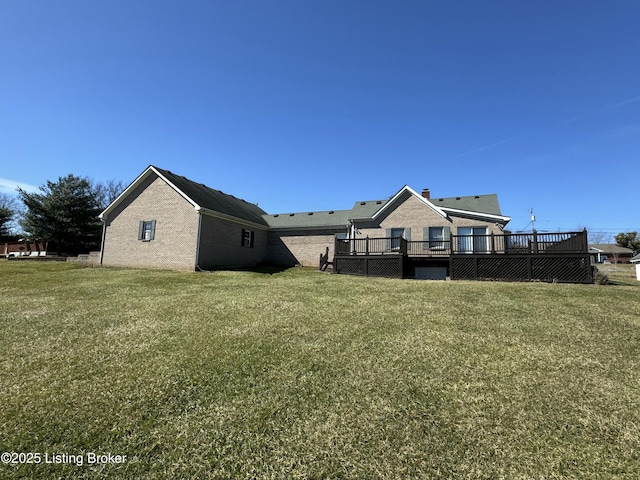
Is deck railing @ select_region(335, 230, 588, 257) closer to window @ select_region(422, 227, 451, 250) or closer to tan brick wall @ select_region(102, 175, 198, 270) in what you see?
window @ select_region(422, 227, 451, 250)

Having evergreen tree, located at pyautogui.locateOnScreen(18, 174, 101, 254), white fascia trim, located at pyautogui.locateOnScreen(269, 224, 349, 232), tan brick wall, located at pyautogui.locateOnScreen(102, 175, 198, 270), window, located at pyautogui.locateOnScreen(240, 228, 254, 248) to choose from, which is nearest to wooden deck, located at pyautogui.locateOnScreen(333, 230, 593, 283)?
white fascia trim, located at pyautogui.locateOnScreen(269, 224, 349, 232)

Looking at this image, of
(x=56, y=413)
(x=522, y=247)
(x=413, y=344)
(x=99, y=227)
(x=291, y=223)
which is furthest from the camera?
(x=99, y=227)

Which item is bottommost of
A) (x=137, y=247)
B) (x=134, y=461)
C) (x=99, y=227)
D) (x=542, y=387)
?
(x=134, y=461)

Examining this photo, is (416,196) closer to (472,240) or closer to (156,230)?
(472,240)

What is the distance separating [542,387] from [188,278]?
13.9 m

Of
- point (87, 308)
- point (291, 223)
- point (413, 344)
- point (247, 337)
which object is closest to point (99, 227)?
point (291, 223)

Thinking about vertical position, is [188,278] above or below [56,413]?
above

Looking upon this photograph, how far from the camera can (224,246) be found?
784 inches

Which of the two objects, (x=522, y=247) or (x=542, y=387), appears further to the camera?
(x=522, y=247)

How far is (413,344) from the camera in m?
6.06

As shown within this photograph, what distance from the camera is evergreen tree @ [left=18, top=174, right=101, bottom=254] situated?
30453mm

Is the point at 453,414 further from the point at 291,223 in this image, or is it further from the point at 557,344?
the point at 291,223

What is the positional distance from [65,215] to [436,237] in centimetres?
3448

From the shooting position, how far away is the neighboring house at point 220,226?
18016 millimetres
